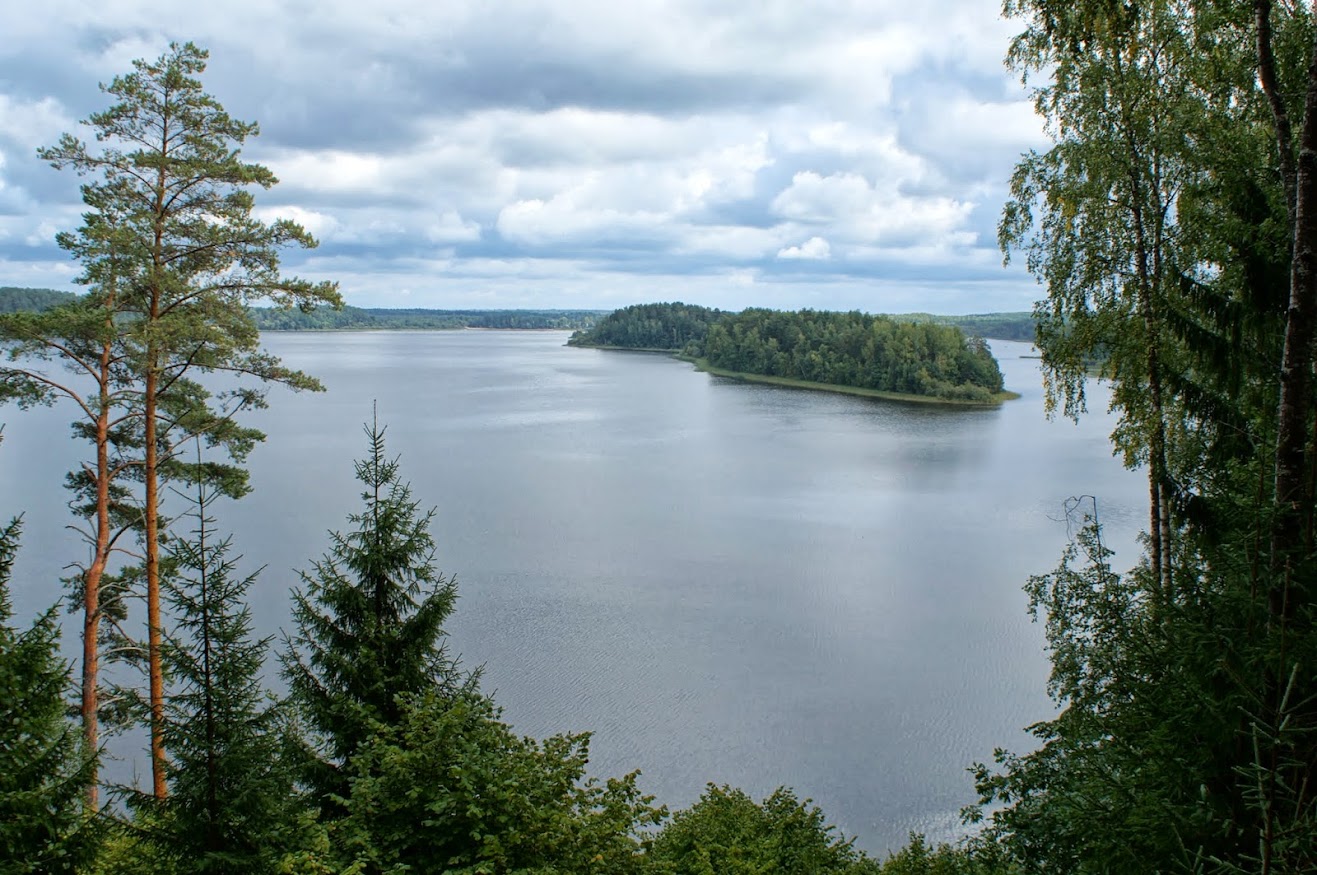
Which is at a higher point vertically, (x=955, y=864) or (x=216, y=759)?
(x=216, y=759)

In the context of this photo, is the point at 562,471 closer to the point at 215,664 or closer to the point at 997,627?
the point at 997,627

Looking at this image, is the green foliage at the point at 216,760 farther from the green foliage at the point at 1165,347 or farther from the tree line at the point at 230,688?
the green foliage at the point at 1165,347

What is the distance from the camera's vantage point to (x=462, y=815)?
4395 millimetres

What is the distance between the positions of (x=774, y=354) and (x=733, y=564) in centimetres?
5313

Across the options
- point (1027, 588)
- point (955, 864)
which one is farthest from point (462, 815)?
point (1027, 588)

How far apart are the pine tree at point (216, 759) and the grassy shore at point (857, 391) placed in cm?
5125

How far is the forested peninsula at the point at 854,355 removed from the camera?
54.8 m

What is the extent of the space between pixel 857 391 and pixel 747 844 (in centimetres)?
5527

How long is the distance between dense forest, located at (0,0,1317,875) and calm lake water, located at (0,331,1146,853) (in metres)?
3.86

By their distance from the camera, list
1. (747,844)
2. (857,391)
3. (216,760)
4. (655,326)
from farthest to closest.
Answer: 1. (655,326)
2. (857,391)
3. (747,844)
4. (216,760)

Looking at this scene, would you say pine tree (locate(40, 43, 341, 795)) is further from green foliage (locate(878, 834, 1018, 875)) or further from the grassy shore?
the grassy shore

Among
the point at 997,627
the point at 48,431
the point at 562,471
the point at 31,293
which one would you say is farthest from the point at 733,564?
the point at 31,293

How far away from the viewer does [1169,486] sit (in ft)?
20.4

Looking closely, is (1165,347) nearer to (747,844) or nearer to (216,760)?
(747,844)
